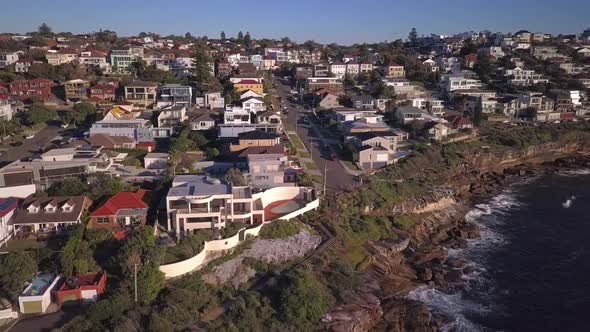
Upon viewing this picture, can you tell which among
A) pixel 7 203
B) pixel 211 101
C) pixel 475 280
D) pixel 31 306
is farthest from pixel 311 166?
pixel 31 306

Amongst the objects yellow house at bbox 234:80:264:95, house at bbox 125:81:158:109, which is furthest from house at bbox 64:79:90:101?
yellow house at bbox 234:80:264:95

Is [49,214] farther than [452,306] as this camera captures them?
Yes

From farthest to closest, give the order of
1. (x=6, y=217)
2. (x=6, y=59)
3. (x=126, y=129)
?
(x=6, y=59), (x=126, y=129), (x=6, y=217)

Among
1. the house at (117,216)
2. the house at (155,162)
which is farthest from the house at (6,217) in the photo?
the house at (155,162)

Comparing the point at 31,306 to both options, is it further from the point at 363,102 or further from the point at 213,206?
the point at 363,102

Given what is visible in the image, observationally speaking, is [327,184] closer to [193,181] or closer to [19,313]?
[193,181]

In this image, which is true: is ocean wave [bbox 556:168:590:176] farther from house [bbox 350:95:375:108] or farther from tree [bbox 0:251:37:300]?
tree [bbox 0:251:37:300]

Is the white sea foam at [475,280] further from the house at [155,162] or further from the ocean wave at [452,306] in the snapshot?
the house at [155,162]
